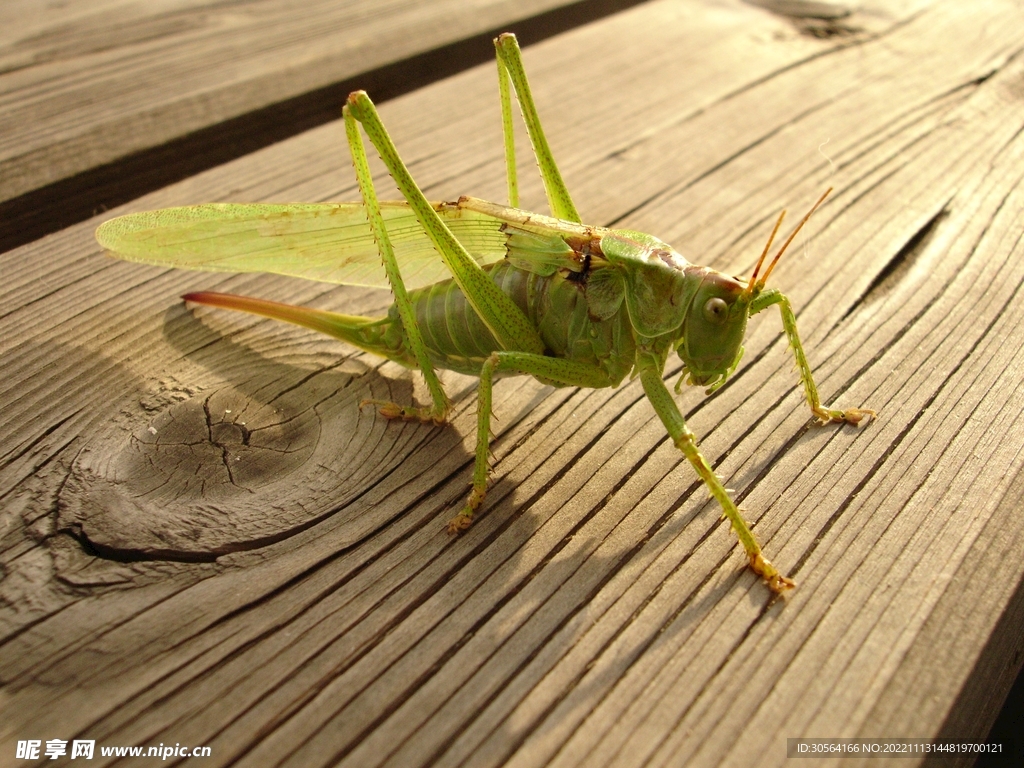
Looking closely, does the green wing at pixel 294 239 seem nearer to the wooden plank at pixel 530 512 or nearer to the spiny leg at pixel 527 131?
the wooden plank at pixel 530 512

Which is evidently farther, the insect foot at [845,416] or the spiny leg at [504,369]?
the insect foot at [845,416]

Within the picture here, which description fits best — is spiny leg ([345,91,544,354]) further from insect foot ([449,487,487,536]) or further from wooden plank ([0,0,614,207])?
wooden plank ([0,0,614,207])

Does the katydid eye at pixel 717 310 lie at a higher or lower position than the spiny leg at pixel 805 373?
higher

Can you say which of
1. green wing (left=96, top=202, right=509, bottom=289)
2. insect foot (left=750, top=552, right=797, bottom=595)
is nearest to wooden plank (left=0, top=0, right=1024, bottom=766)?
insect foot (left=750, top=552, right=797, bottom=595)

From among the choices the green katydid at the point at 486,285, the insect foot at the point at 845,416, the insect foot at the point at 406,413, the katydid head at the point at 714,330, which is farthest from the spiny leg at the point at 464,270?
the insect foot at the point at 845,416

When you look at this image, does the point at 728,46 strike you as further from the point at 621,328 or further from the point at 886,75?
the point at 621,328

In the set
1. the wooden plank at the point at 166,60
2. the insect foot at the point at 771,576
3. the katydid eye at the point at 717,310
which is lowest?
the insect foot at the point at 771,576

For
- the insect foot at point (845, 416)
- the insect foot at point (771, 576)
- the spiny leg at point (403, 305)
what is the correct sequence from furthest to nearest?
1. the spiny leg at point (403, 305)
2. the insect foot at point (845, 416)
3. the insect foot at point (771, 576)
